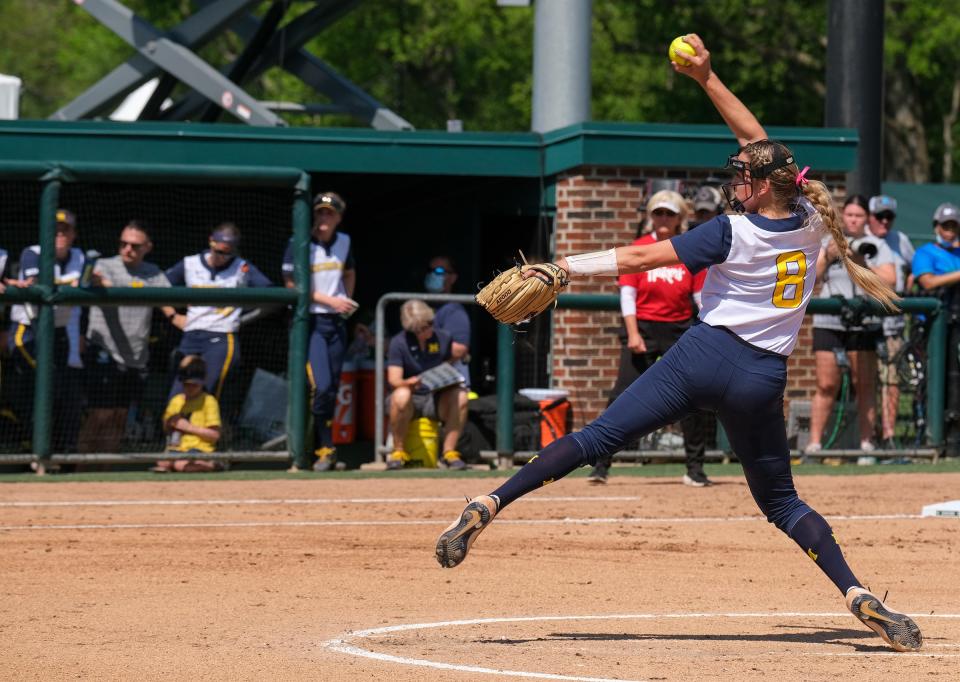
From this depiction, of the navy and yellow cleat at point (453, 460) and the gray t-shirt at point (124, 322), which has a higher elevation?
the gray t-shirt at point (124, 322)

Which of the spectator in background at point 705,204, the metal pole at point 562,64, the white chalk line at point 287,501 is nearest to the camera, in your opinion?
the white chalk line at point 287,501

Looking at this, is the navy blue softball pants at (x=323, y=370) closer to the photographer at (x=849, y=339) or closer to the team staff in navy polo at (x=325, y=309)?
the team staff in navy polo at (x=325, y=309)

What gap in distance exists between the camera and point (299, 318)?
12930 mm

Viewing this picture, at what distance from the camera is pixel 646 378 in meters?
6.48

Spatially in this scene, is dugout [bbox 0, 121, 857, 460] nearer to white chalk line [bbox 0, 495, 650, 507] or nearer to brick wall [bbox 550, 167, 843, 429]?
brick wall [bbox 550, 167, 843, 429]

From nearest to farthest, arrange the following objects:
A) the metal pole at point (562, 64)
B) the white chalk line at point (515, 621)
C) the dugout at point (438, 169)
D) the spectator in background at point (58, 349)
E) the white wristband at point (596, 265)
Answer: the white chalk line at point (515, 621) → the white wristband at point (596, 265) → the spectator in background at point (58, 349) → the dugout at point (438, 169) → the metal pole at point (562, 64)

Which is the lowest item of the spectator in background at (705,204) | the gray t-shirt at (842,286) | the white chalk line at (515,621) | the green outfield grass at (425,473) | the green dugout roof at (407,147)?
the white chalk line at (515,621)

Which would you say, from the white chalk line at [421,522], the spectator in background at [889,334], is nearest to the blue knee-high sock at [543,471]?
the white chalk line at [421,522]

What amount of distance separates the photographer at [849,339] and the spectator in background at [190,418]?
4.89 meters

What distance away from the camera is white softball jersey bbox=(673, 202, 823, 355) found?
20.7 feet

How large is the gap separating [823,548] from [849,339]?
744 centimetres

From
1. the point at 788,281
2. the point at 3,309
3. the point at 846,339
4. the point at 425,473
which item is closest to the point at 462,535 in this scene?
the point at 788,281

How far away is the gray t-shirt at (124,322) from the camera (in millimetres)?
12844

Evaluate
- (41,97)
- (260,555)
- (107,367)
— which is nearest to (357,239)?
(107,367)
